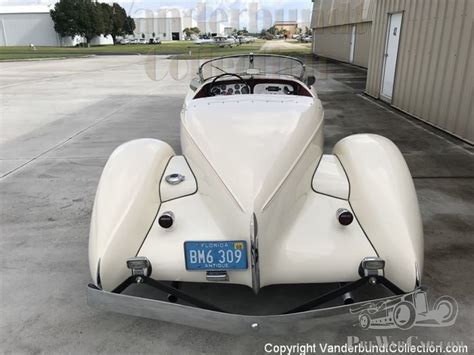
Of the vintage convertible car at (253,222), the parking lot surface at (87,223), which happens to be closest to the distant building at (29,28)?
the parking lot surface at (87,223)

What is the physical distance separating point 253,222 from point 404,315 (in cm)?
110

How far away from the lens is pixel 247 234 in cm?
212

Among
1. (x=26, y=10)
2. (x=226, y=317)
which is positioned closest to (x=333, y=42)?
(x=226, y=317)

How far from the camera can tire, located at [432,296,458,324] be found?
247cm

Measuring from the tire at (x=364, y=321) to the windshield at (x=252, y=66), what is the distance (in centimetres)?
345

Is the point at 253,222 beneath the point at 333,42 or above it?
beneath

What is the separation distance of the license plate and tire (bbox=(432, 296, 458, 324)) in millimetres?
1373

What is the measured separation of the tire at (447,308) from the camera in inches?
97.2

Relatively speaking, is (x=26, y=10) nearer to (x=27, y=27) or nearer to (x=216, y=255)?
(x=27, y=27)

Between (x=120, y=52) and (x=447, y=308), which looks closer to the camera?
(x=447, y=308)

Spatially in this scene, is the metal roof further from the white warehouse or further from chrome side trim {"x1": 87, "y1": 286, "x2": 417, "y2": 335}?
chrome side trim {"x1": 87, "y1": 286, "x2": 417, "y2": 335}

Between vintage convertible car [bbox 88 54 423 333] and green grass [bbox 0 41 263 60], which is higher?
green grass [bbox 0 41 263 60]

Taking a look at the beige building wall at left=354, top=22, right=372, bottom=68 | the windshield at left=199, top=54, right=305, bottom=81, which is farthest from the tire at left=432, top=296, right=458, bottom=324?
the beige building wall at left=354, top=22, right=372, bottom=68

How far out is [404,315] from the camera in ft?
7.57
